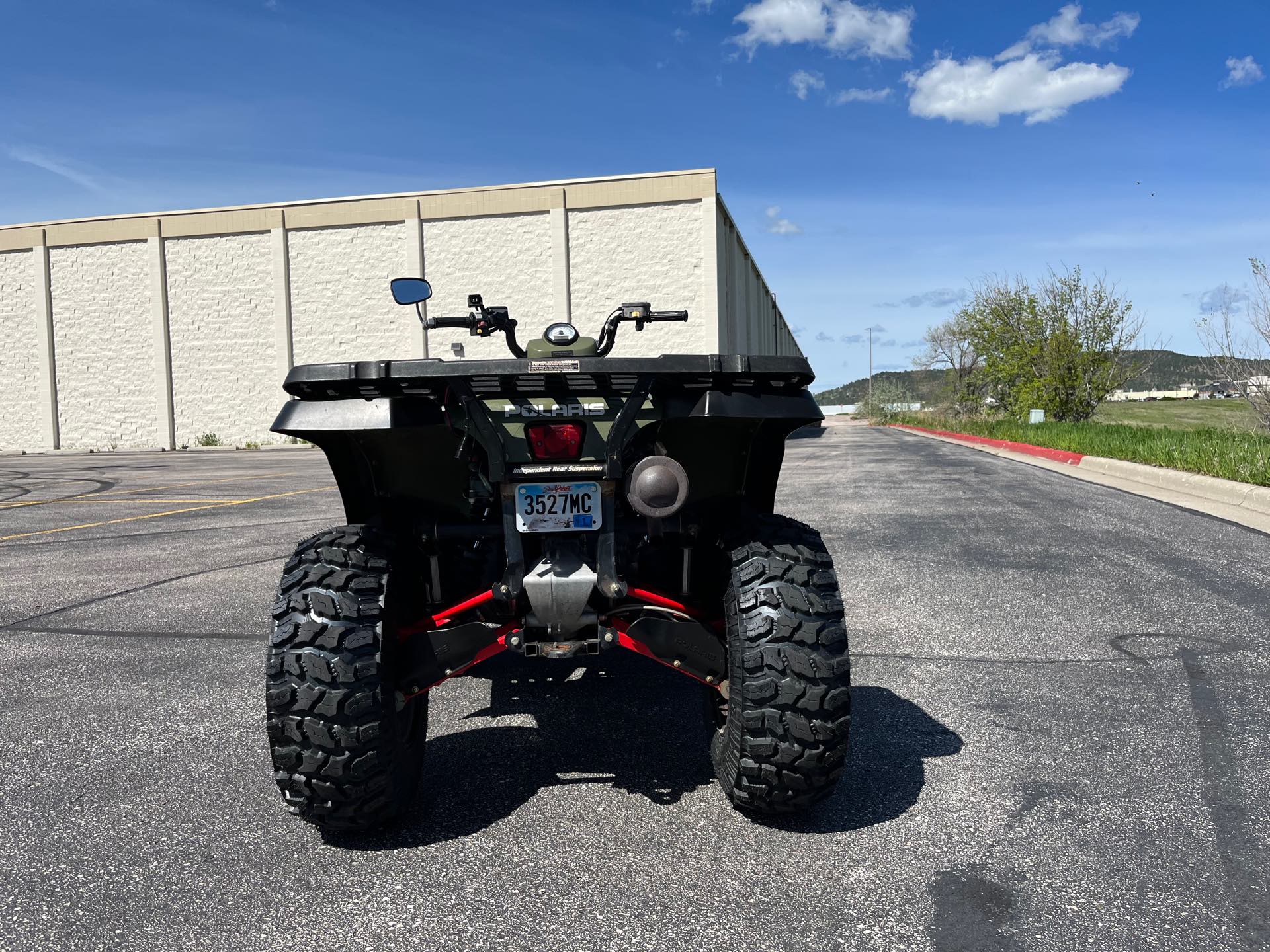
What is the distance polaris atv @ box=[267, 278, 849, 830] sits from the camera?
Answer: 276 centimetres

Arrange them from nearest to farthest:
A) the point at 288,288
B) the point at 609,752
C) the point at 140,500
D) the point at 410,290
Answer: the point at 609,752, the point at 410,290, the point at 140,500, the point at 288,288

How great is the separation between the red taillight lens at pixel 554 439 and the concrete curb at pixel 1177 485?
908 centimetres

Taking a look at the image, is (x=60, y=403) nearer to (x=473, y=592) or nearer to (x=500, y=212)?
(x=500, y=212)

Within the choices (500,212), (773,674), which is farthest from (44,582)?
(500,212)


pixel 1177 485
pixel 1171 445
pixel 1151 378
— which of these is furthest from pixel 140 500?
pixel 1151 378

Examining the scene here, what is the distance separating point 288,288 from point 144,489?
22135 mm

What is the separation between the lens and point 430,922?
2400 millimetres

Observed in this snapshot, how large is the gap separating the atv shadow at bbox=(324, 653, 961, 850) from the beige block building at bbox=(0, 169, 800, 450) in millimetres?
28949

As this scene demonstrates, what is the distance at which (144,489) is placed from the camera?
1617 cm

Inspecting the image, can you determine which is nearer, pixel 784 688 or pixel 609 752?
pixel 784 688

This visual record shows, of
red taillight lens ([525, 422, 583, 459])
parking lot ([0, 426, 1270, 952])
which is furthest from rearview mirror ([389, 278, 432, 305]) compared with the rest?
parking lot ([0, 426, 1270, 952])

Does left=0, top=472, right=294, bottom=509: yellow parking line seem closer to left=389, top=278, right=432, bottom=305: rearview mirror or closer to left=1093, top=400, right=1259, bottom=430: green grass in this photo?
left=389, top=278, right=432, bottom=305: rearview mirror

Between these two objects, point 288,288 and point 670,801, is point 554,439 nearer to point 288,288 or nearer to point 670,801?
point 670,801

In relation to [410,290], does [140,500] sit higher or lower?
lower
